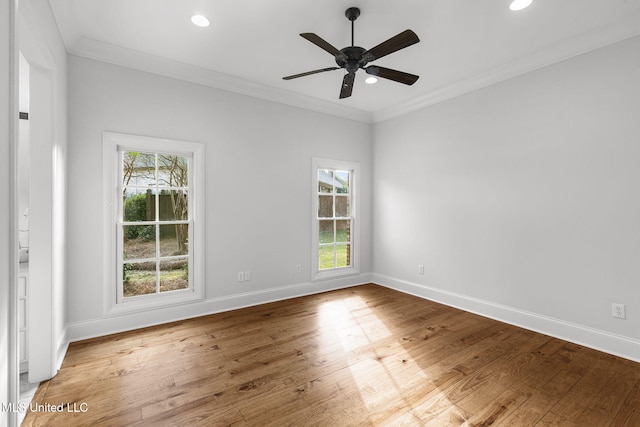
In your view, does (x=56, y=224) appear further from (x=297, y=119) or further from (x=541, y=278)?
(x=541, y=278)

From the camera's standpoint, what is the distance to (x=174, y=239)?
11.5 feet

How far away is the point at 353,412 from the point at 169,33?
3450mm

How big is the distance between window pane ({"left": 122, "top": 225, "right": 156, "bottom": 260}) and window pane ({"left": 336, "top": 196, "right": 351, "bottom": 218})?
267cm

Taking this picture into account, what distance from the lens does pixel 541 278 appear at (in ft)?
10.2

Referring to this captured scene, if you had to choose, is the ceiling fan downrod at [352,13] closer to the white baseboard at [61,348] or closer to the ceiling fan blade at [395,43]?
the ceiling fan blade at [395,43]

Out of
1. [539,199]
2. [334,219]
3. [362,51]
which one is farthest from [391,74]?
[334,219]

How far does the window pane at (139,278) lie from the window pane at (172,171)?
3.07 feet

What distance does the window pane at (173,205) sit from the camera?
11.2 feet

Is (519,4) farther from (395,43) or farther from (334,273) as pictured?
(334,273)

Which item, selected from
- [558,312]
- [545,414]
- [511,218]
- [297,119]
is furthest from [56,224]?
[558,312]

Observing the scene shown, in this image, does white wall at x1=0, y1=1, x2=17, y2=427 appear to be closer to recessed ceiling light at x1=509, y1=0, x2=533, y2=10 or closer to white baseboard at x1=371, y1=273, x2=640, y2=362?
recessed ceiling light at x1=509, y1=0, x2=533, y2=10

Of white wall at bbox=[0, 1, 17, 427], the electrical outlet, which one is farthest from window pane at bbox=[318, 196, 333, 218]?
white wall at bbox=[0, 1, 17, 427]

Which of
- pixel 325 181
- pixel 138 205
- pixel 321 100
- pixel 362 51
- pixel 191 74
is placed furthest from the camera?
pixel 325 181

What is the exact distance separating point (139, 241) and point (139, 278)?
1.35 feet
